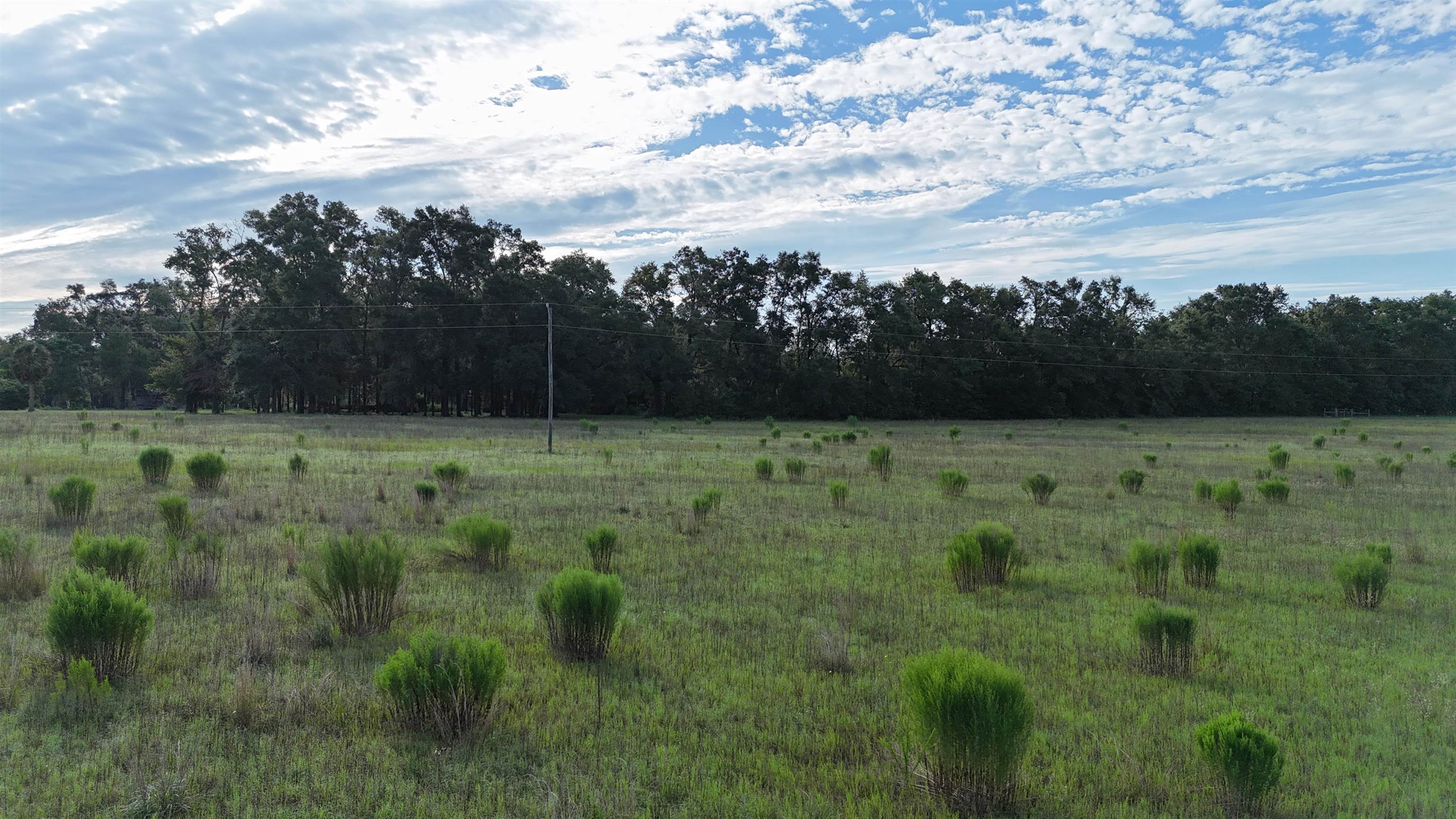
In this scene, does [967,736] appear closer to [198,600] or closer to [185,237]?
[198,600]

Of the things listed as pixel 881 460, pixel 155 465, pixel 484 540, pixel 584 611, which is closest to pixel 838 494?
pixel 881 460

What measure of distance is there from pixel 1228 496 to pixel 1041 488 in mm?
3298

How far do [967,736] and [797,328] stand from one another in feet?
221

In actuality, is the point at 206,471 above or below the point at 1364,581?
above

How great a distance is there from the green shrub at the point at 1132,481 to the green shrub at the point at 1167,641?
12.6 m

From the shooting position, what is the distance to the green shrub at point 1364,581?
7.95 meters

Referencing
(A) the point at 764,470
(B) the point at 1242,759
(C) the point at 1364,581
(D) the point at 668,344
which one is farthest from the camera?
(D) the point at 668,344

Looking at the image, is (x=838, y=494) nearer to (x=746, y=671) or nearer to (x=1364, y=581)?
(x=1364, y=581)

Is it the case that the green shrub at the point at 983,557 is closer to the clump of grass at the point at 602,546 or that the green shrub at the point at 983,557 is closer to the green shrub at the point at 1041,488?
the clump of grass at the point at 602,546

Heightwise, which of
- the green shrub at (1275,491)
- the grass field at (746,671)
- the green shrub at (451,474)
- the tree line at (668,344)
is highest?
the tree line at (668,344)

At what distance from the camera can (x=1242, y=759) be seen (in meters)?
3.88

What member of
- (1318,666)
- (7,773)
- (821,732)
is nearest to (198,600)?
(7,773)

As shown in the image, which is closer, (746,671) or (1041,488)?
(746,671)

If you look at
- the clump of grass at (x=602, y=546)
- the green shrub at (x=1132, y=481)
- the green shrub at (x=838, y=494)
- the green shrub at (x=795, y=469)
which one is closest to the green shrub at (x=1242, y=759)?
the clump of grass at (x=602, y=546)
